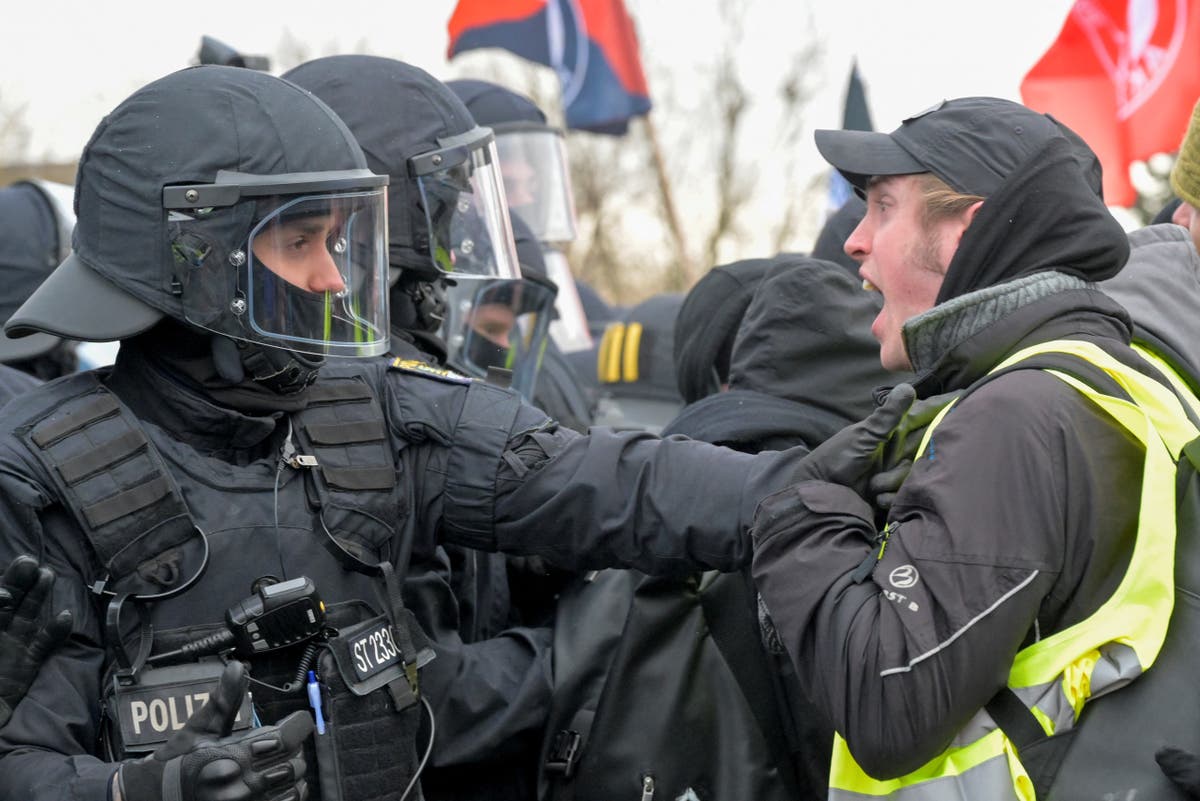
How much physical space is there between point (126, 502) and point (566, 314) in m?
3.75

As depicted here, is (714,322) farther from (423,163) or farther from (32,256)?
(32,256)

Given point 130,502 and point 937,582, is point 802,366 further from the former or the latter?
point 130,502

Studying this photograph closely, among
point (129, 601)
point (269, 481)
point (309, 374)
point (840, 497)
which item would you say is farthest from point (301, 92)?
point (840, 497)

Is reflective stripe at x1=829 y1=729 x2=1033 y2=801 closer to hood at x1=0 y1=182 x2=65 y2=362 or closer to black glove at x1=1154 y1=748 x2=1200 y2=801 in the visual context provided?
black glove at x1=1154 y1=748 x2=1200 y2=801

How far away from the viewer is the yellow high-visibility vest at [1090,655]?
185cm

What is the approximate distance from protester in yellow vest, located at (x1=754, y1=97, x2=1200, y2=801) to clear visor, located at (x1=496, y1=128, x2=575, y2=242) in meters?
3.75

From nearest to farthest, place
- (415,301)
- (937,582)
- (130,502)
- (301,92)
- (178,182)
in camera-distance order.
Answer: (937,582), (130,502), (178,182), (301,92), (415,301)

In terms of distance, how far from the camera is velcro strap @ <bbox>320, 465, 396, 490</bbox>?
7.99 feet

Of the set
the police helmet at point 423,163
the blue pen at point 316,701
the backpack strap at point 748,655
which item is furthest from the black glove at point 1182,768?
the police helmet at point 423,163

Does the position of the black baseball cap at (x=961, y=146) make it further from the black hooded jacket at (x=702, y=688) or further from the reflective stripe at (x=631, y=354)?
the reflective stripe at (x=631, y=354)

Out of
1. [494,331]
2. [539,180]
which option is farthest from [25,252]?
[539,180]

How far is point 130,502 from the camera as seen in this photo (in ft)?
7.41

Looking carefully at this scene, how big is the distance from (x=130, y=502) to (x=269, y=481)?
0.82 feet

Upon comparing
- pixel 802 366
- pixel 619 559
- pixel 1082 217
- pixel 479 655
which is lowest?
pixel 479 655
